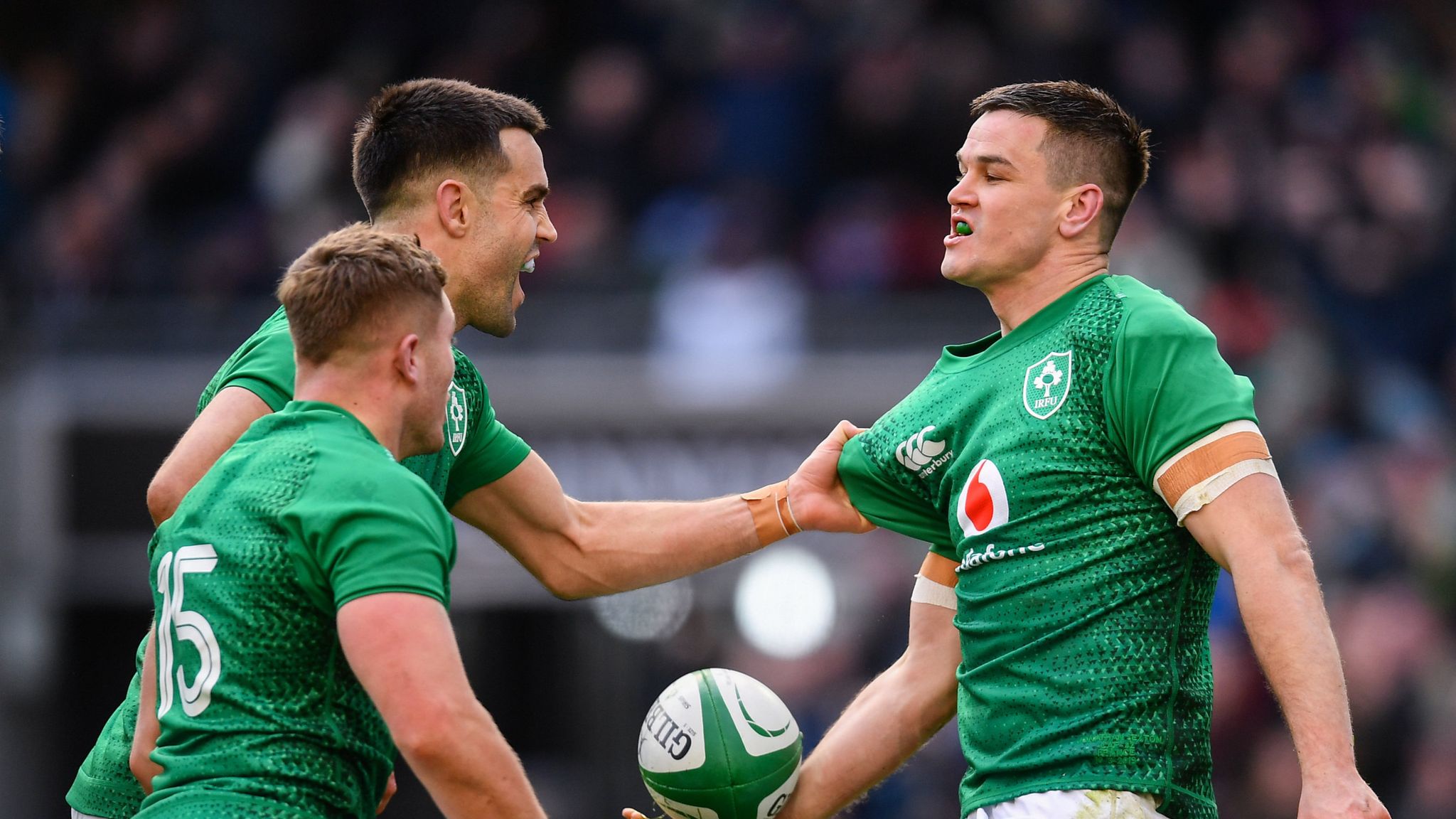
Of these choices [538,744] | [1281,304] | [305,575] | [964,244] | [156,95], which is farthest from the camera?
[156,95]

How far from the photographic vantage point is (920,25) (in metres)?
14.7

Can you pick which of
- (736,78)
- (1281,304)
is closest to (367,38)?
(736,78)

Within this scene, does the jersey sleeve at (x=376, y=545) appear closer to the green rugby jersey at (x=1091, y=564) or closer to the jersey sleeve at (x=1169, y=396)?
the green rugby jersey at (x=1091, y=564)

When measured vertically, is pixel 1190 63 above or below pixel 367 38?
below

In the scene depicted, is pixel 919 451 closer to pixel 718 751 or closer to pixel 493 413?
pixel 718 751

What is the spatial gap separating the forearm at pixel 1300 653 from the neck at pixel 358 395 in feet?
6.61

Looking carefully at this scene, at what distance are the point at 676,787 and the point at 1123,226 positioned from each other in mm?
8004

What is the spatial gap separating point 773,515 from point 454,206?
56.4 inches

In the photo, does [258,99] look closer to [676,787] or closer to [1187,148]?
[1187,148]

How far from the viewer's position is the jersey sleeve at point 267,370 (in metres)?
4.65

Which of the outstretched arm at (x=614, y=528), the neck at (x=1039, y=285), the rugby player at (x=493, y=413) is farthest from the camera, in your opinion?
the outstretched arm at (x=614, y=528)

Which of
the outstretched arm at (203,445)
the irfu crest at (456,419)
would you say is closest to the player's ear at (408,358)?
the outstretched arm at (203,445)

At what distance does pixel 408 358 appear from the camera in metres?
4.07

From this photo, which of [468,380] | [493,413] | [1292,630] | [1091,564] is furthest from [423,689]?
[493,413]
